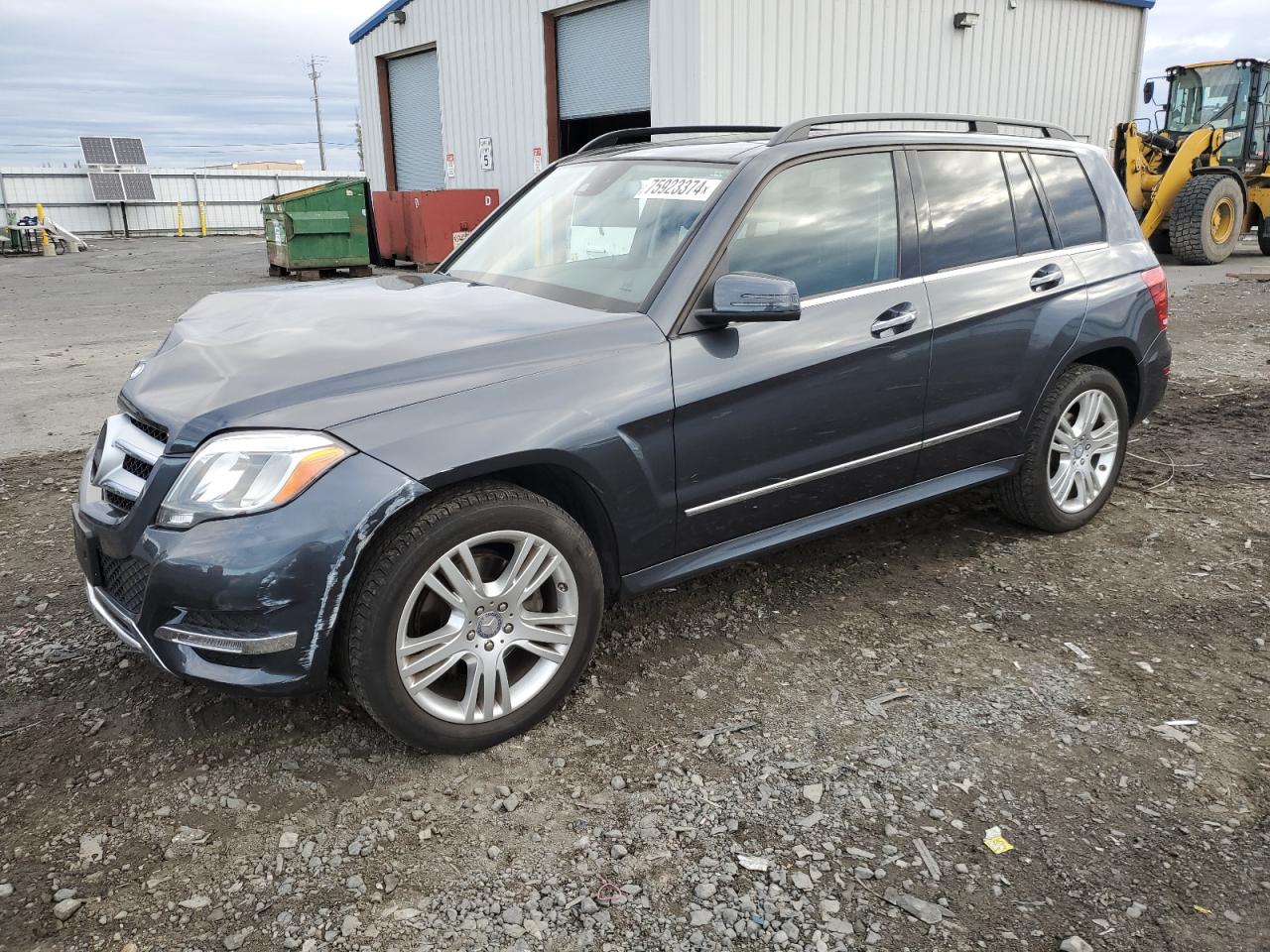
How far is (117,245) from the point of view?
2717cm

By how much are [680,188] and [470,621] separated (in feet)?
5.52

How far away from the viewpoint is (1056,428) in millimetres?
4172

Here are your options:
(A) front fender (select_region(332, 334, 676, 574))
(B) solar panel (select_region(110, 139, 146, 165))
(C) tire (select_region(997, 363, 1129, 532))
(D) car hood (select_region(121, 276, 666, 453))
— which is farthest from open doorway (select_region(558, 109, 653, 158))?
(B) solar panel (select_region(110, 139, 146, 165))

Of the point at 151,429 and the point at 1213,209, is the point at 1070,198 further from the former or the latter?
the point at 1213,209

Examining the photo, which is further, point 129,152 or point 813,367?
point 129,152

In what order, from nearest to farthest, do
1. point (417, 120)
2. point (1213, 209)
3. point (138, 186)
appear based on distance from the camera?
1. point (1213, 209)
2. point (417, 120)
3. point (138, 186)

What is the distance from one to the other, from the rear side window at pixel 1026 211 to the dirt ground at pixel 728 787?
1372mm

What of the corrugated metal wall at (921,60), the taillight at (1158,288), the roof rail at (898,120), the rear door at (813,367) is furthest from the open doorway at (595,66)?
the rear door at (813,367)

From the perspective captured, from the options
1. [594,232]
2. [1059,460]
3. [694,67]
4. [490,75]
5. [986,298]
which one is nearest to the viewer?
[594,232]

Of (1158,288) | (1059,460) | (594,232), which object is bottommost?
(1059,460)

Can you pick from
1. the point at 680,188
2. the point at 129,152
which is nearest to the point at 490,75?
the point at 680,188

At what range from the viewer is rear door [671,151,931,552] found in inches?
121

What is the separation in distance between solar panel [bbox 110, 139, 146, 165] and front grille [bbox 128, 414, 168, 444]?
34097mm

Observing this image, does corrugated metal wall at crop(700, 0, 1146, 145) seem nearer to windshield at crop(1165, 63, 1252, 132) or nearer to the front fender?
windshield at crop(1165, 63, 1252, 132)
